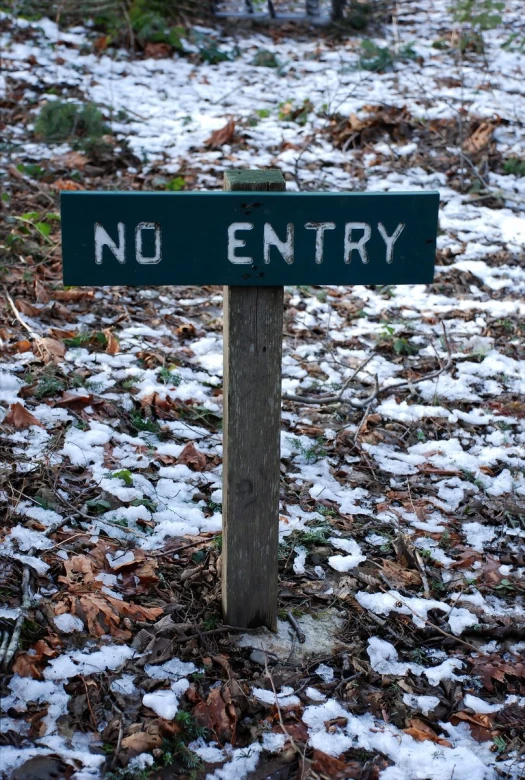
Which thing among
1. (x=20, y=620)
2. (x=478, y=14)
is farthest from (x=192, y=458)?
(x=478, y=14)

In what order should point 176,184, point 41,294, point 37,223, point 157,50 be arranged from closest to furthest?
point 41,294, point 37,223, point 176,184, point 157,50

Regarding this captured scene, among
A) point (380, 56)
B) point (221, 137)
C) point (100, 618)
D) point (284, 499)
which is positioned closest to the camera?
point (100, 618)

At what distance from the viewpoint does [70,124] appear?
8023 mm

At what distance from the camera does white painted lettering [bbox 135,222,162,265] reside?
2.39 m

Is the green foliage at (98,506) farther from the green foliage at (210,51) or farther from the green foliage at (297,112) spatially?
the green foliage at (210,51)

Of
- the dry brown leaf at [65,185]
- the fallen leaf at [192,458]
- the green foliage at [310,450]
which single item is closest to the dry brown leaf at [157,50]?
the dry brown leaf at [65,185]

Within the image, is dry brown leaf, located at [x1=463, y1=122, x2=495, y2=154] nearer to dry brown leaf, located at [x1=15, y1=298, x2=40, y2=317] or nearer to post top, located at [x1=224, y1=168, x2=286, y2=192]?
dry brown leaf, located at [x1=15, y1=298, x2=40, y2=317]

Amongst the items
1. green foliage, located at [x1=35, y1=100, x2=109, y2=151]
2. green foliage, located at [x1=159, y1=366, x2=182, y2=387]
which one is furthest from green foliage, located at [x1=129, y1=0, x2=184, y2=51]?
green foliage, located at [x1=159, y1=366, x2=182, y2=387]

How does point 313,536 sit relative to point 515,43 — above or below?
below

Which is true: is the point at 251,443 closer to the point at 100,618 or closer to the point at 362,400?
the point at 100,618

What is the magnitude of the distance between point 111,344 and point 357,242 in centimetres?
262

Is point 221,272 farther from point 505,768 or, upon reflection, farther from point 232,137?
point 232,137

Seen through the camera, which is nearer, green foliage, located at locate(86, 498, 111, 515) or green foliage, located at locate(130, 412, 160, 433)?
green foliage, located at locate(86, 498, 111, 515)

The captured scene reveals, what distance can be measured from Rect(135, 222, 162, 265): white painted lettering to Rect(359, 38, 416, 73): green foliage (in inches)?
332
